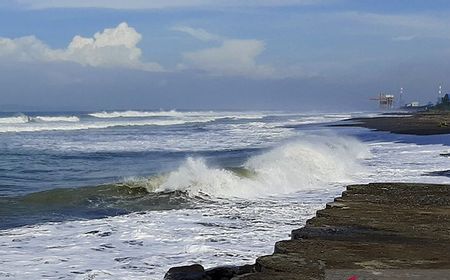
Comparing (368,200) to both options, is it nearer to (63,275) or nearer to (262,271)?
(262,271)

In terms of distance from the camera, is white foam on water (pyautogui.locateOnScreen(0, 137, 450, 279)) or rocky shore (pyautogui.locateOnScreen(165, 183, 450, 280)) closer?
rocky shore (pyautogui.locateOnScreen(165, 183, 450, 280))

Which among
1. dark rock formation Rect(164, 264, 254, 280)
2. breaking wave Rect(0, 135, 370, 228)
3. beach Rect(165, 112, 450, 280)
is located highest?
beach Rect(165, 112, 450, 280)

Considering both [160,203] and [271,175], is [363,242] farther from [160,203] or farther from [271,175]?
[271,175]

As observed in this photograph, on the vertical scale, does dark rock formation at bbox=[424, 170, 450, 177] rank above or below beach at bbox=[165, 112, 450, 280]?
below

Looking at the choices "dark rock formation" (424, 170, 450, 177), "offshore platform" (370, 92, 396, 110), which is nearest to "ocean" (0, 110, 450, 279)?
"dark rock formation" (424, 170, 450, 177)

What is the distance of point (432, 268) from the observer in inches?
189

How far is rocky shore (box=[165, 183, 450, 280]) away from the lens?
4.86m

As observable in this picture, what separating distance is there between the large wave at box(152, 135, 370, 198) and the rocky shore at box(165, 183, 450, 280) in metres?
8.14

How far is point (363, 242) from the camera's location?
5.69 meters

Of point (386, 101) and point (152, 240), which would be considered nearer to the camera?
point (152, 240)

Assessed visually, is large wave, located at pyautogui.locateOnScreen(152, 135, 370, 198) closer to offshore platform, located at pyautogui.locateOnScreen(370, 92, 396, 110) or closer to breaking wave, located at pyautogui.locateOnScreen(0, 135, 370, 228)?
breaking wave, located at pyautogui.locateOnScreen(0, 135, 370, 228)

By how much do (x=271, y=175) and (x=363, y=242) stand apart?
1222 cm

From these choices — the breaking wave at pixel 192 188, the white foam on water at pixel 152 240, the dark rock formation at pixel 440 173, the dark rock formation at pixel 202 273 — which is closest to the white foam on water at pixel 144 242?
the white foam on water at pixel 152 240

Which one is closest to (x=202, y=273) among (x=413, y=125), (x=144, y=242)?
(x=144, y=242)
